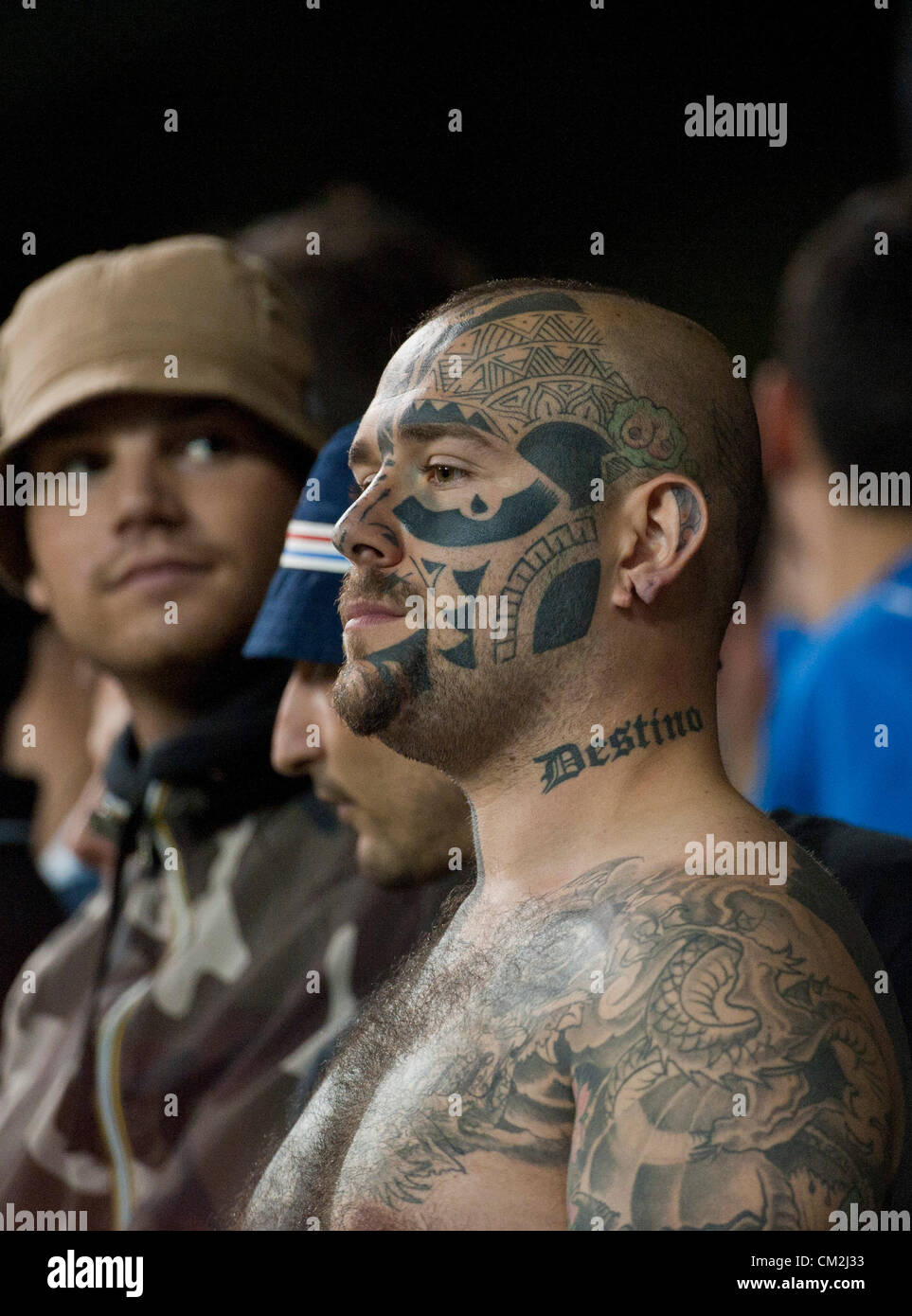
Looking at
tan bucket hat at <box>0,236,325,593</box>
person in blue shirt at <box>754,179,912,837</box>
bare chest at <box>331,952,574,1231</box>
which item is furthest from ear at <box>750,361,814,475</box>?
bare chest at <box>331,952,574,1231</box>

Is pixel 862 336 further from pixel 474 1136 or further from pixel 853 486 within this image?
pixel 474 1136

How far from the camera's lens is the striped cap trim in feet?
5.82

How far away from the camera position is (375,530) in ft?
4.48

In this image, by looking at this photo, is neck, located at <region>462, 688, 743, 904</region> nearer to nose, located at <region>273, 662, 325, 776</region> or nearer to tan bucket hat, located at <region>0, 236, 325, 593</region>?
nose, located at <region>273, 662, 325, 776</region>

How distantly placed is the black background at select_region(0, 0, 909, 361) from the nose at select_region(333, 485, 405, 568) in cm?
145

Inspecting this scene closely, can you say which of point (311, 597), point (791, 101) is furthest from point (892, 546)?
point (311, 597)

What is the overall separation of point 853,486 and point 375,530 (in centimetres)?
149

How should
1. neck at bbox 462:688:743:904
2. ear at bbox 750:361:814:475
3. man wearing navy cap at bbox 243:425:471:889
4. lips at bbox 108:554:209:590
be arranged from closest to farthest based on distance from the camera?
neck at bbox 462:688:743:904 < man wearing navy cap at bbox 243:425:471:889 < lips at bbox 108:554:209:590 < ear at bbox 750:361:814:475

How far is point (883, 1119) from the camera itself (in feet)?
3.62

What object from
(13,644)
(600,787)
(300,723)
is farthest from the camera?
(13,644)

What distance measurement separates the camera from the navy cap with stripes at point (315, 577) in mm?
1779

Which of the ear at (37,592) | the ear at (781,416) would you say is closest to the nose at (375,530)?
the ear at (37,592)

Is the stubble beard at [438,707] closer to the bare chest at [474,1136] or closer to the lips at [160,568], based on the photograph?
the bare chest at [474,1136]

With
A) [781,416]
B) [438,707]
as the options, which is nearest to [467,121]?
[781,416]
